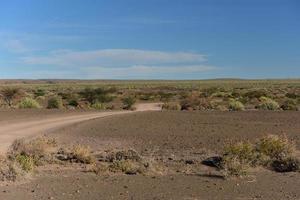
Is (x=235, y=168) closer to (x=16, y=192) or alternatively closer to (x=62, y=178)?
(x=62, y=178)

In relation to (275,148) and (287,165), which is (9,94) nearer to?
(275,148)

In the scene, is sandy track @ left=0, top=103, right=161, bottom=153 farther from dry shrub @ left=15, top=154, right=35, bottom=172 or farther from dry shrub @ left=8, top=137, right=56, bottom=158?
dry shrub @ left=15, top=154, right=35, bottom=172

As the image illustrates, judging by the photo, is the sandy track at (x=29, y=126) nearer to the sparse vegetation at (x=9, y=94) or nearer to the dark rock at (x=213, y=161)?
the dark rock at (x=213, y=161)

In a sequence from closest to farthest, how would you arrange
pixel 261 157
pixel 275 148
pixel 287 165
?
1. pixel 287 165
2. pixel 261 157
3. pixel 275 148

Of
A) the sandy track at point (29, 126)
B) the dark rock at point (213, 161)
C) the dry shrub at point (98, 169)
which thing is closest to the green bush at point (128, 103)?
the sandy track at point (29, 126)

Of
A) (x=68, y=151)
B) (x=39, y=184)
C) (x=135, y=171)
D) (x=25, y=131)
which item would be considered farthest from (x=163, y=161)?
(x=25, y=131)

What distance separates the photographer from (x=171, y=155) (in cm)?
1978

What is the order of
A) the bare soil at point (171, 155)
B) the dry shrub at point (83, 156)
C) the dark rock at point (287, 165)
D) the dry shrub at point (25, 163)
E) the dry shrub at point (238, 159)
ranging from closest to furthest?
the bare soil at point (171, 155) → the dry shrub at point (25, 163) → the dry shrub at point (238, 159) → the dark rock at point (287, 165) → the dry shrub at point (83, 156)

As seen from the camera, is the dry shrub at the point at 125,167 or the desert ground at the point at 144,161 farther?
the dry shrub at the point at 125,167

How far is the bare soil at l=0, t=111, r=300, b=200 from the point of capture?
1408 centimetres

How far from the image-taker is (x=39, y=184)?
1493 cm

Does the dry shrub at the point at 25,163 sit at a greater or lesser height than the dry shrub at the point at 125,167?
greater

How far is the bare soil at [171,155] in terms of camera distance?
14078 millimetres

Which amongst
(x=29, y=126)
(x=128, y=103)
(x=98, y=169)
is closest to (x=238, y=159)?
(x=98, y=169)
